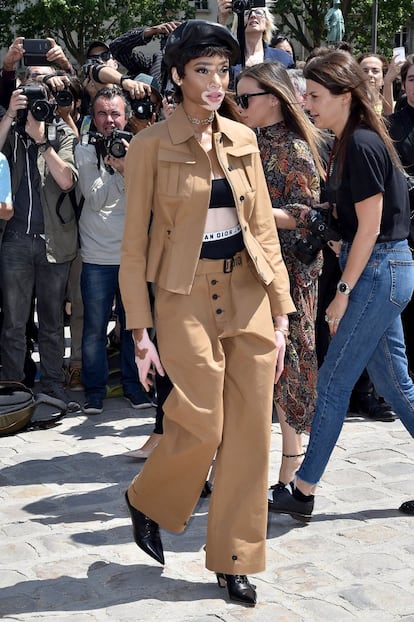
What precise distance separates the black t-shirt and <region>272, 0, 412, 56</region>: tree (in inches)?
1554

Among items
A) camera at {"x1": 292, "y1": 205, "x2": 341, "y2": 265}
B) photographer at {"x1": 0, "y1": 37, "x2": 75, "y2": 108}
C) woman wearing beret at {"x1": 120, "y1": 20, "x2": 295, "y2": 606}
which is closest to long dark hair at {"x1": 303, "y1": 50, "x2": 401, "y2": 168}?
camera at {"x1": 292, "y1": 205, "x2": 341, "y2": 265}

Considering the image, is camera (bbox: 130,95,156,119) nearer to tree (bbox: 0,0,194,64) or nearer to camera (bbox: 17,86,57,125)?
camera (bbox: 17,86,57,125)

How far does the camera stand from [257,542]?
4.25 meters

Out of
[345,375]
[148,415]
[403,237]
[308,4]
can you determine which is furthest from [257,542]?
[308,4]

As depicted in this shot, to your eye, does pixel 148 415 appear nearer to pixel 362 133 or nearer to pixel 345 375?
pixel 345 375

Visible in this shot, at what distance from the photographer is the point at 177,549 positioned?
4801 mm

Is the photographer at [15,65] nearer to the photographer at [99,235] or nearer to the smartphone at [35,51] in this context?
the smartphone at [35,51]

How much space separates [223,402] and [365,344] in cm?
98

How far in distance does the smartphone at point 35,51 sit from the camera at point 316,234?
347 cm

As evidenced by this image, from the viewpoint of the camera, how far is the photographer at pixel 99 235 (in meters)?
7.31

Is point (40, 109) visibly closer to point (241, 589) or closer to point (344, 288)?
point (344, 288)

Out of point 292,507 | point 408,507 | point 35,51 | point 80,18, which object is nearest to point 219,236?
point 292,507

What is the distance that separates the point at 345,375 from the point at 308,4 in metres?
41.2

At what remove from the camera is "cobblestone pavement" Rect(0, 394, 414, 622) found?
4.13m
